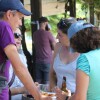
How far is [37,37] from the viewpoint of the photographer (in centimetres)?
827

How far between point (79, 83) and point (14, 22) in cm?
84

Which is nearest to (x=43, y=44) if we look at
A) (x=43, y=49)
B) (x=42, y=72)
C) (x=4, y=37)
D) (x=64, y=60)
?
(x=43, y=49)

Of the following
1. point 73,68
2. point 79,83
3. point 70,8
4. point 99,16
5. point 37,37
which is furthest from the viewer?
point 99,16

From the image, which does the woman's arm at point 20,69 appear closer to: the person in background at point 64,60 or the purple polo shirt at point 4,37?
the purple polo shirt at point 4,37

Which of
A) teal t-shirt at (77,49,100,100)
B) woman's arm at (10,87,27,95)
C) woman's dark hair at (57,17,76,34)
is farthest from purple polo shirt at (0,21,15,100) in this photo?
woman's dark hair at (57,17,76,34)

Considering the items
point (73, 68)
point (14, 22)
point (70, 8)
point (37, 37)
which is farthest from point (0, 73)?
point (70, 8)

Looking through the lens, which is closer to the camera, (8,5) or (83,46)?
(83,46)

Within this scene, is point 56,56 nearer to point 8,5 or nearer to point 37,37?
point 8,5

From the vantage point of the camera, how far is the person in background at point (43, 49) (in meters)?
8.15

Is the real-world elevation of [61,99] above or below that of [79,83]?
below

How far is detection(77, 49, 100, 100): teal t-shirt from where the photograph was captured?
2.50 metres

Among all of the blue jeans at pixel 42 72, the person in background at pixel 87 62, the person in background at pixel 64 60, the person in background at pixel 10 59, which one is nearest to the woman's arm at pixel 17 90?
the person in background at pixel 64 60

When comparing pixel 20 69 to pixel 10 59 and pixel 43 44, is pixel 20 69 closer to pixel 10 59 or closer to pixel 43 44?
pixel 10 59

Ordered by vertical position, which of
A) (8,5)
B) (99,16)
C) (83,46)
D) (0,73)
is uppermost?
(8,5)
